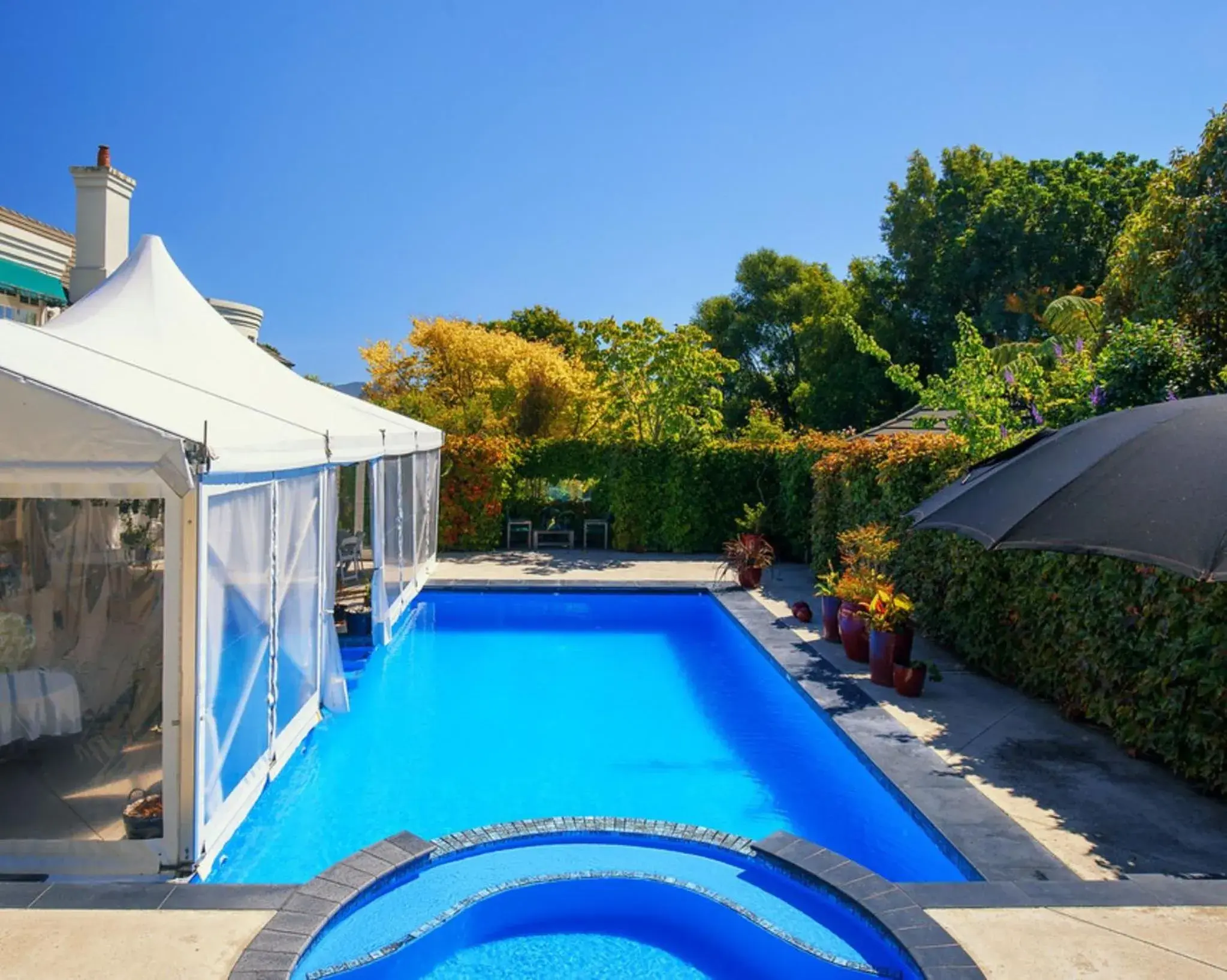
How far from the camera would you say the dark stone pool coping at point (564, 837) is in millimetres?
3477

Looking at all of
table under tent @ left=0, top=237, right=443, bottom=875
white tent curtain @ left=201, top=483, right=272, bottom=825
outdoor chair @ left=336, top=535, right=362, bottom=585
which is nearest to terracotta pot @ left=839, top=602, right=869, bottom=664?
table under tent @ left=0, top=237, right=443, bottom=875

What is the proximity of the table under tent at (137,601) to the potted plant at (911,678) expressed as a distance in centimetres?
516

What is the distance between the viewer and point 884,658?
820cm

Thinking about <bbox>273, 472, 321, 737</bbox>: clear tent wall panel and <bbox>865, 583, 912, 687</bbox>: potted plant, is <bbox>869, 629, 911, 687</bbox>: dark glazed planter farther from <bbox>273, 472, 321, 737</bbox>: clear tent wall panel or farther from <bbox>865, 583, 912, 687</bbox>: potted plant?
<bbox>273, 472, 321, 737</bbox>: clear tent wall panel

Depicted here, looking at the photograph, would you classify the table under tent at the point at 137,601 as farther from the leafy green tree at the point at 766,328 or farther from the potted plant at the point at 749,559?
the leafy green tree at the point at 766,328

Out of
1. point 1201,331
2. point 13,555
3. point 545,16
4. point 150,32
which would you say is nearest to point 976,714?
point 1201,331

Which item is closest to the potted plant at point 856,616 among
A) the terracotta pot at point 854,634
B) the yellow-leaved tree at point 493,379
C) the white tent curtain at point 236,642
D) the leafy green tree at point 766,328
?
the terracotta pot at point 854,634

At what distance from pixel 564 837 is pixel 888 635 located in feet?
14.0

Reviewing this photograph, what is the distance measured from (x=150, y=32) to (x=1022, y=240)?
24.3 metres

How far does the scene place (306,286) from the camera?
20.2 m

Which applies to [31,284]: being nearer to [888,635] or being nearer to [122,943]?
[122,943]

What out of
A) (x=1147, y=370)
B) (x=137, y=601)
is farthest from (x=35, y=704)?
(x=1147, y=370)

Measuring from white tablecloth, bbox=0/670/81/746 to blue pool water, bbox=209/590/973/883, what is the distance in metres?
1.25

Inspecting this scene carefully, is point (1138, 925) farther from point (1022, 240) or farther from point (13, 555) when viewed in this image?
point (1022, 240)
